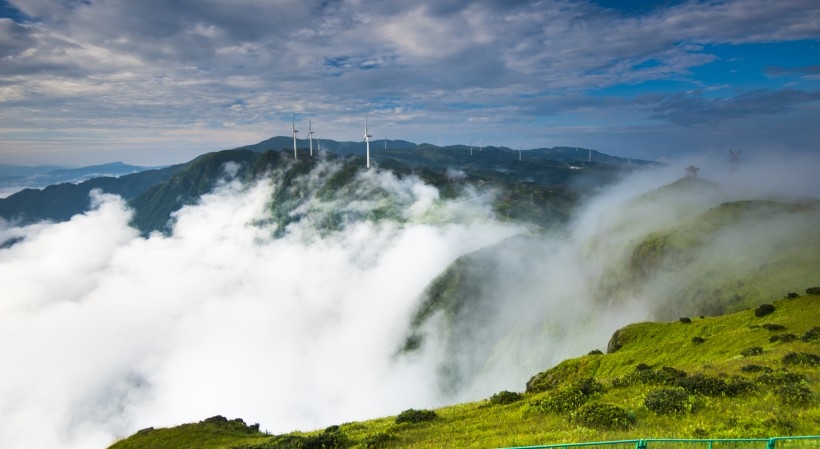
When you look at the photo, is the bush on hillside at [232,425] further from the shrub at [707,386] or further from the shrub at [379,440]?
the shrub at [707,386]

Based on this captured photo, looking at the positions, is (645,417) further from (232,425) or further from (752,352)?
(232,425)

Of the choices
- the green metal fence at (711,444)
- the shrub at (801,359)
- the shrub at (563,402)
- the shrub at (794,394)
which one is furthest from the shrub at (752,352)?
the green metal fence at (711,444)

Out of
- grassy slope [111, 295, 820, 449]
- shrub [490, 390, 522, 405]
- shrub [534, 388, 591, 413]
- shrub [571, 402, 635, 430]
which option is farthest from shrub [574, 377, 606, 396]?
shrub [490, 390, 522, 405]

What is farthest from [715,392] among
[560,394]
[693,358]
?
[693,358]

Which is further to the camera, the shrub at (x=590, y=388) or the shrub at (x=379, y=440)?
the shrub at (x=590, y=388)

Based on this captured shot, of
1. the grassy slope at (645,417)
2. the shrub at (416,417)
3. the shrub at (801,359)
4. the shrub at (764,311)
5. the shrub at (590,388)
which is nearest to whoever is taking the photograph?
the grassy slope at (645,417)

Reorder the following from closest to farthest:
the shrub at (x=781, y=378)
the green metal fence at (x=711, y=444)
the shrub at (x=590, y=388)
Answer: the green metal fence at (x=711, y=444), the shrub at (x=781, y=378), the shrub at (x=590, y=388)

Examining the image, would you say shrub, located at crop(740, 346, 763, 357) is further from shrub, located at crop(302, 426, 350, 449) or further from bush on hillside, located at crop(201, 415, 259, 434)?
bush on hillside, located at crop(201, 415, 259, 434)

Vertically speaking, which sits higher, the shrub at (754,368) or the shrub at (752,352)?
the shrub at (754,368)
